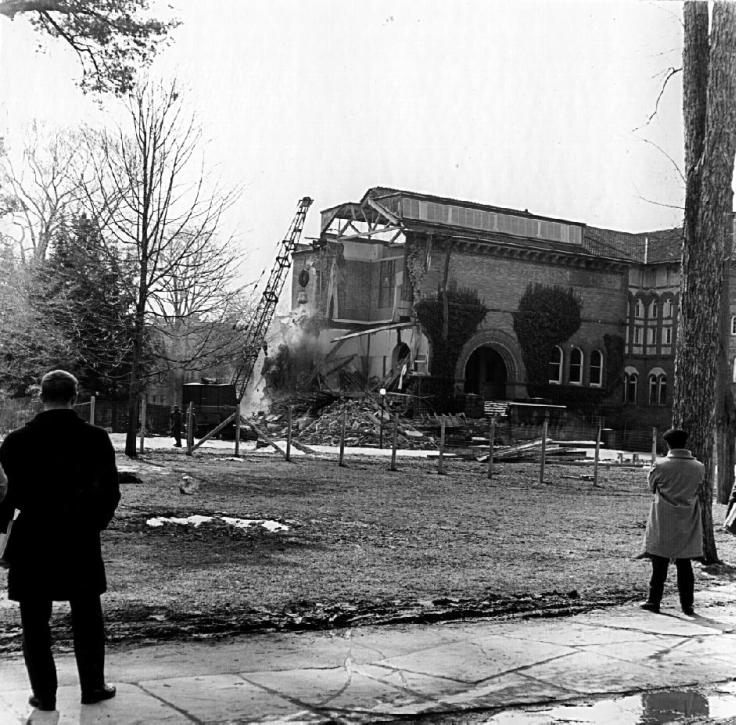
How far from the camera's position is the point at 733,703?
20.5ft

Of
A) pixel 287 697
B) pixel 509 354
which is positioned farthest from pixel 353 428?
pixel 287 697

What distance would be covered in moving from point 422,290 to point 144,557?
3854 centimetres

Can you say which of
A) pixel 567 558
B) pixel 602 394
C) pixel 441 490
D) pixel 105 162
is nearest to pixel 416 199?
pixel 602 394

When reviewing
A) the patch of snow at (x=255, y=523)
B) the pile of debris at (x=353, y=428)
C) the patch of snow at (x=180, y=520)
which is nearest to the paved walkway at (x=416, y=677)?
the patch of snow at (x=255, y=523)

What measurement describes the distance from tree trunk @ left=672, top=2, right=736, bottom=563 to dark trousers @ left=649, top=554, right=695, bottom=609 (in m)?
2.71

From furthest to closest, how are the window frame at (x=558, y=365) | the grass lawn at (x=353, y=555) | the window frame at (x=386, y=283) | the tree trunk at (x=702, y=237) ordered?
the window frame at (x=558, y=365) → the window frame at (x=386, y=283) → the tree trunk at (x=702, y=237) → the grass lawn at (x=353, y=555)

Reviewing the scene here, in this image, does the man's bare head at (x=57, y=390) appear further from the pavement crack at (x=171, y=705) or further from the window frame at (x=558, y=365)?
the window frame at (x=558, y=365)

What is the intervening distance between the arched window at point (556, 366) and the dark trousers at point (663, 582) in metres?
43.8

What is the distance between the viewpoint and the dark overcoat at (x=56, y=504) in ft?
17.5

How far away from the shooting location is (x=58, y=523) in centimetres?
540

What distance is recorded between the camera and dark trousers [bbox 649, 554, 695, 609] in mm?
9070

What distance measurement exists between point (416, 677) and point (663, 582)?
350cm

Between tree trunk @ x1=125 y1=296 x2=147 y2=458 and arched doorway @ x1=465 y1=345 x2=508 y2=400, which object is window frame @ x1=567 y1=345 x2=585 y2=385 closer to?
arched doorway @ x1=465 y1=345 x2=508 y2=400

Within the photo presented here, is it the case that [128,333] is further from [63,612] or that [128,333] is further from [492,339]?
[492,339]
